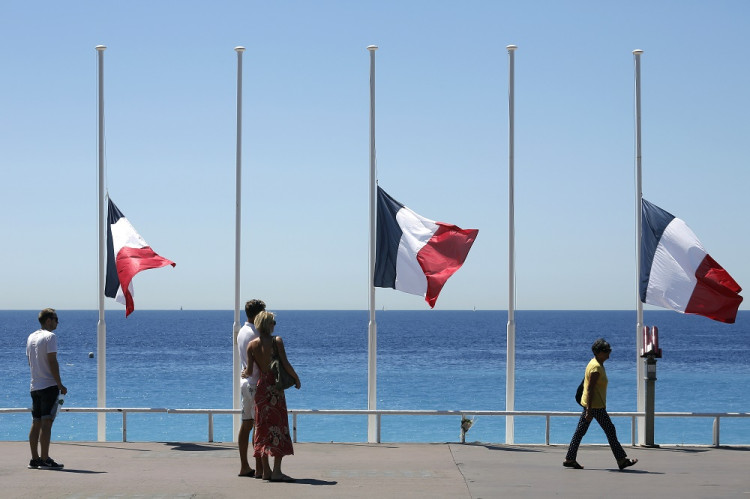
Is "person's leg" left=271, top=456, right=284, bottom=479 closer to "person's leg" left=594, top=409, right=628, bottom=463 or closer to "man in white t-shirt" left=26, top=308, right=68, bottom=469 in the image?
"man in white t-shirt" left=26, top=308, right=68, bottom=469

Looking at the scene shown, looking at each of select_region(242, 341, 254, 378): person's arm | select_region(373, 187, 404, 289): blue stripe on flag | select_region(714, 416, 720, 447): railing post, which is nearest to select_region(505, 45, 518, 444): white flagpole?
select_region(373, 187, 404, 289): blue stripe on flag

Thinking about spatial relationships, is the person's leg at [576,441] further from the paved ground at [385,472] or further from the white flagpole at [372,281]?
the white flagpole at [372,281]

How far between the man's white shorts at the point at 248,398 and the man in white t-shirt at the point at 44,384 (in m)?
1.90

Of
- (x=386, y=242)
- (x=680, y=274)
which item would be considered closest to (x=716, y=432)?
(x=680, y=274)

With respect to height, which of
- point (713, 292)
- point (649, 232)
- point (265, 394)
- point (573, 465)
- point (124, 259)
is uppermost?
point (649, 232)

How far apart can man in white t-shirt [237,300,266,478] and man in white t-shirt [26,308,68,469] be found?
75.4 inches

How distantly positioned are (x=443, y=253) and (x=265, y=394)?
513 centimetres

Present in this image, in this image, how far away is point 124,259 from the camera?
14992 mm

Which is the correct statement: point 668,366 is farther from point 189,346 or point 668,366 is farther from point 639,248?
point 639,248

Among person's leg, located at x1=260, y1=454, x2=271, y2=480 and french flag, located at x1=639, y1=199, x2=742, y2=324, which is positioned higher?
french flag, located at x1=639, y1=199, x2=742, y2=324

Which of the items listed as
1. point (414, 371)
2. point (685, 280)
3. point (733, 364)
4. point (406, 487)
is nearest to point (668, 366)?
point (733, 364)

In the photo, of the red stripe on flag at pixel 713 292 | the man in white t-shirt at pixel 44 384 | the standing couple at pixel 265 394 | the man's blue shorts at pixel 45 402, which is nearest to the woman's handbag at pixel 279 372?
the standing couple at pixel 265 394

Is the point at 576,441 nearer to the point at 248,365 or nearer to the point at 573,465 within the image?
the point at 573,465

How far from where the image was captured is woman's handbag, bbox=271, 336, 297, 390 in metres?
10.1
